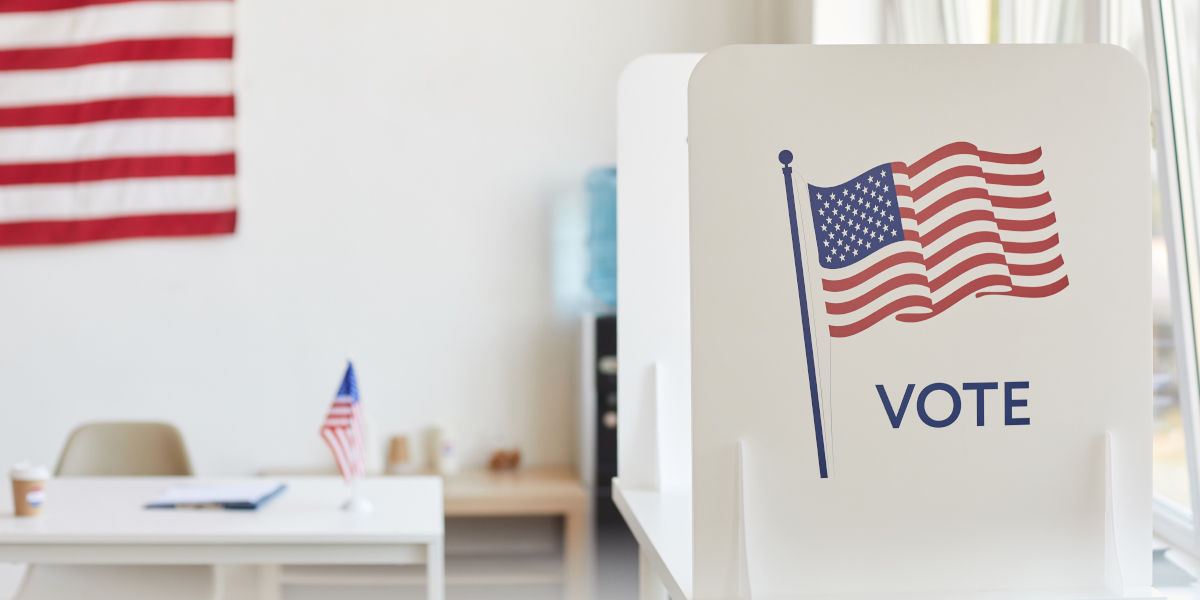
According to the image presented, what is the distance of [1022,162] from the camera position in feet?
3.38

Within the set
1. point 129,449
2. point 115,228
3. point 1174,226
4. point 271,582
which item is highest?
point 115,228

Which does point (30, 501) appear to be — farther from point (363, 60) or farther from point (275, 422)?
point (363, 60)

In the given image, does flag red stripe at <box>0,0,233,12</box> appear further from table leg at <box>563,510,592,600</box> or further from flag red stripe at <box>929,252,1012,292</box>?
flag red stripe at <box>929,252,1012,292</box>

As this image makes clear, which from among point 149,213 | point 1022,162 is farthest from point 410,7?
point 1022,162

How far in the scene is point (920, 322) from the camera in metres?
1.02

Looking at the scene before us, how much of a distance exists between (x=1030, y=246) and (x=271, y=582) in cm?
318

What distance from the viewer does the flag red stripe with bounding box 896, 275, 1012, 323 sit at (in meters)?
1.02

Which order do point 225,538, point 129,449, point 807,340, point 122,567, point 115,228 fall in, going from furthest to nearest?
point 115,228 → point 129,449 → point 122,567 → point 225,538 → point 807,340

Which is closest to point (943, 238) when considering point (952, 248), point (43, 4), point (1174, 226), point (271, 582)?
point (952, 248)

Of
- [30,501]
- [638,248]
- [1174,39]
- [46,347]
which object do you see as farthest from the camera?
[46,347]

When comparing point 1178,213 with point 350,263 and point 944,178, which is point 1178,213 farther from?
point 350,263

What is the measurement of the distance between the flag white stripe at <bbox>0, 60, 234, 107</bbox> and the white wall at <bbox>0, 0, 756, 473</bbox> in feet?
0.43

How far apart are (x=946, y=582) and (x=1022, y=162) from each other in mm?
453

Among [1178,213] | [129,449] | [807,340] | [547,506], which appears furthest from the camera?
[547,506]
